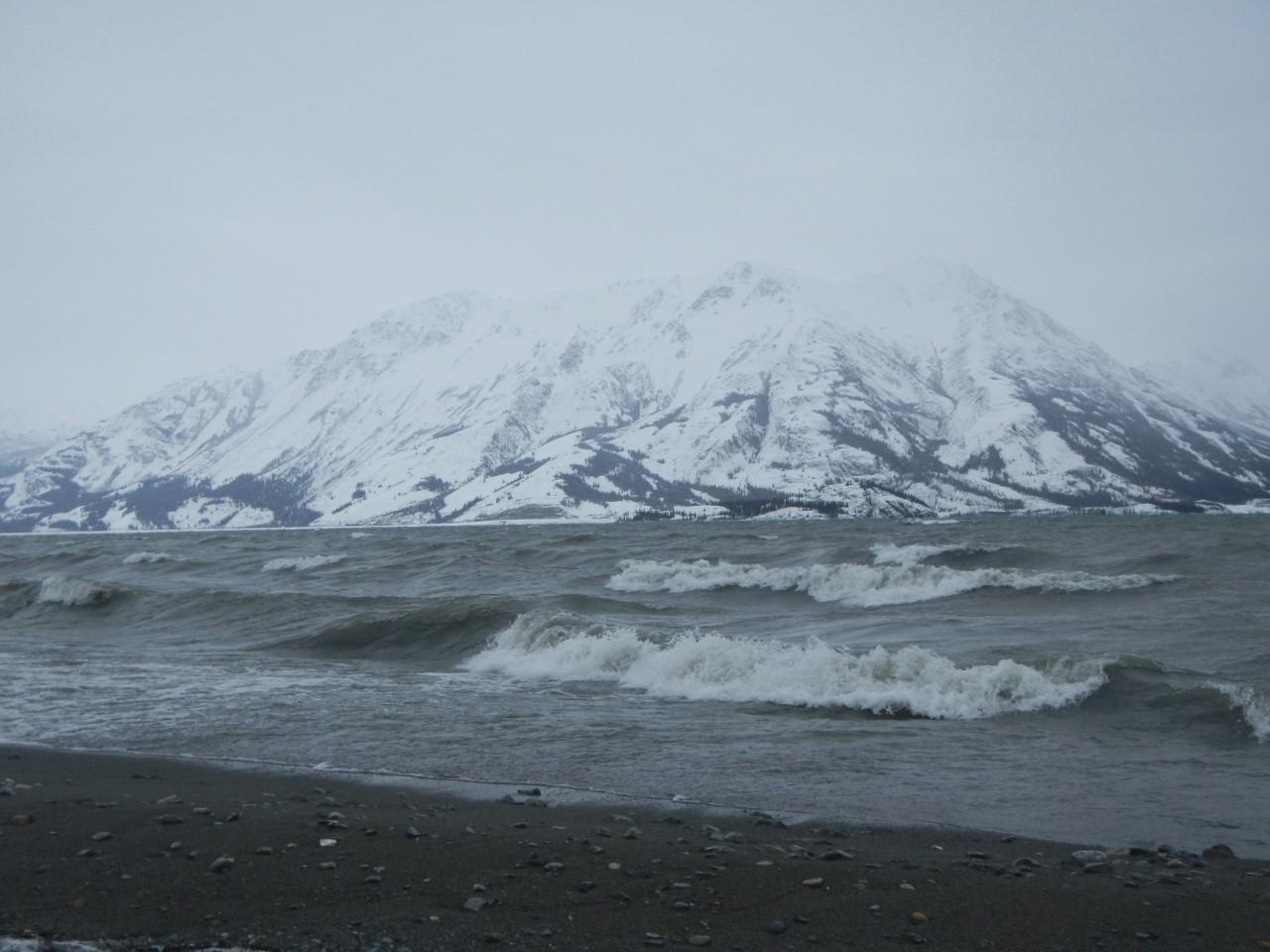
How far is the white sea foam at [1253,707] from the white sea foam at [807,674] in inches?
101

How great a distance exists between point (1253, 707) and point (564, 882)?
14037 millimetres

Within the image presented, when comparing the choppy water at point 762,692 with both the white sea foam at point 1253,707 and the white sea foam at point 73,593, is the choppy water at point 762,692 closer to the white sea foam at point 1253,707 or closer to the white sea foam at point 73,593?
the white sea foam at point 1253,707

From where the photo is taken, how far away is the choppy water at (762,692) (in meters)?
13.2

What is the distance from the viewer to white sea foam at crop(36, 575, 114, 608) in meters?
45.8

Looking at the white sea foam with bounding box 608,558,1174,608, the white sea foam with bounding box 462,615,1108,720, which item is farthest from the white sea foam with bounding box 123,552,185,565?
the white sea foam with bounding box 462,615,1108,720

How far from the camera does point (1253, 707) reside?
1653 cm

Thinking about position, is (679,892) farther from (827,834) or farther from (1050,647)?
(1050,647)

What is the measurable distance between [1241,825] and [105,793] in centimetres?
1439

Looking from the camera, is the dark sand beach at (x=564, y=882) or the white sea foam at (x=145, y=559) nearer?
the dark sand beach at (x=564, y=882)

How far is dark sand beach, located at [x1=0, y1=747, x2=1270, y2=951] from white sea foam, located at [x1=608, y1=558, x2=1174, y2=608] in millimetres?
30377

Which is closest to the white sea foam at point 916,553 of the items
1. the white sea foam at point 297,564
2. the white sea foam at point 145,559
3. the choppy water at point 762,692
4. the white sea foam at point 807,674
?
the choppy water at point 762,692

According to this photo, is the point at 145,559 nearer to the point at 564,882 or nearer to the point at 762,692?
the point at 762,692

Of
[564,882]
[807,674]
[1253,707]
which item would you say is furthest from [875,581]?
[564,882]

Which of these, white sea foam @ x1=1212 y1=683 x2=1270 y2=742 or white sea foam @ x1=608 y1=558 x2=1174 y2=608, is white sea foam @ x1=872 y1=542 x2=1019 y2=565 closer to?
white sea foam @ x1=608 y1=558 x2=1174 y2=608
